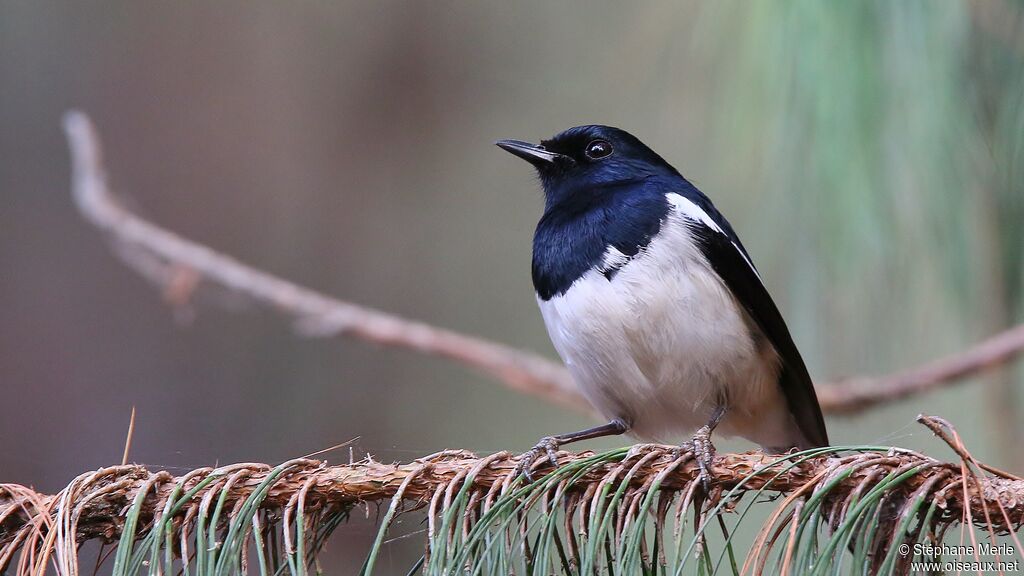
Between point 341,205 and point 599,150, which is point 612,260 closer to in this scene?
point 599,150

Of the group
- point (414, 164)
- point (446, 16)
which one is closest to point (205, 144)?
point (414, 164)

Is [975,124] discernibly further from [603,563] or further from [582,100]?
[582,100]

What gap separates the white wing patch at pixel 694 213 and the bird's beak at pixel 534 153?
392mm

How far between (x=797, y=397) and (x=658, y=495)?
1179mm

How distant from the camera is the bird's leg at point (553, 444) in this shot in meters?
1.28

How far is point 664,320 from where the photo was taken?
2.13m

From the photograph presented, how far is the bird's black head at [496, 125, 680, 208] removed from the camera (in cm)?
260

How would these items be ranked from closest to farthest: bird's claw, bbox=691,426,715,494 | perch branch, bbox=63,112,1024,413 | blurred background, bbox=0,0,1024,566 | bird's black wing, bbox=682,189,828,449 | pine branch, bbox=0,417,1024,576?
pine branch, bbox=0,417,1024,576 → bird's claw, bbox=691,426,715,494 → bird's black wing, bbox=682,189,828,449 → blurred background, bbox=0,0,1024,566 → perch branch, bbox=63,112,1024,413

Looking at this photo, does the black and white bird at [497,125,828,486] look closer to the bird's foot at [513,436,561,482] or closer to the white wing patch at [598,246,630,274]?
the white wing patch at [598,246,630,274]

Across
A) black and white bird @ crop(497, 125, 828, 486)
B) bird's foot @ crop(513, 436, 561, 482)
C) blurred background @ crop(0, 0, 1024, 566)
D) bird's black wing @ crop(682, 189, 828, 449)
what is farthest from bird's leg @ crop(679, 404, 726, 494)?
blurred background @ crop(0, 0, 1024, 566)

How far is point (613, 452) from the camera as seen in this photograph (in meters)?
1.28

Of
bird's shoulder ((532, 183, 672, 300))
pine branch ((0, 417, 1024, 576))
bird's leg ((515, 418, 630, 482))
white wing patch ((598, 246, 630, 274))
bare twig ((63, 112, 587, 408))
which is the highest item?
bare twig ((63, 112, 587, 408))

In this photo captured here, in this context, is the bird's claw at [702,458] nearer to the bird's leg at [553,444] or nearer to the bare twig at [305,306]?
the bird's leg at [553,444]

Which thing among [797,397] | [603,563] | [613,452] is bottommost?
[603,563]
